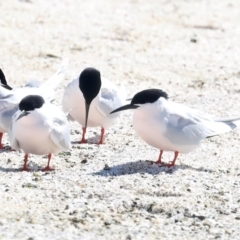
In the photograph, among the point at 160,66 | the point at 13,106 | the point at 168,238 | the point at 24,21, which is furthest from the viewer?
the point at 24,21

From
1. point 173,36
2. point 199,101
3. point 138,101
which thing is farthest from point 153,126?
point 173,36

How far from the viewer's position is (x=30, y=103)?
6.28 meters

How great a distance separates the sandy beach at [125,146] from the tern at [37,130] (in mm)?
192

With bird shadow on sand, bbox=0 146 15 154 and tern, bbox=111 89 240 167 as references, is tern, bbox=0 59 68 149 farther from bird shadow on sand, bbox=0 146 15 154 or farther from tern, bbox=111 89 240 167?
tern, bbox=111 89 240 167

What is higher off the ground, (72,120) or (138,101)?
(138,101)

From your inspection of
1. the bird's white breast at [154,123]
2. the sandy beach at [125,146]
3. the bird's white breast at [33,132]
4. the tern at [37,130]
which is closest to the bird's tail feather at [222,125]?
the sandy beach at [125,146]

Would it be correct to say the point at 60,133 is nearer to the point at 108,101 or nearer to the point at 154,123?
the point at 154,123

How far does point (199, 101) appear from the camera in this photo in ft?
30.3

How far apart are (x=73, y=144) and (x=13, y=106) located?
736 millimetres

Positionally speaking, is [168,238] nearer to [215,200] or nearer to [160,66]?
[215,200]

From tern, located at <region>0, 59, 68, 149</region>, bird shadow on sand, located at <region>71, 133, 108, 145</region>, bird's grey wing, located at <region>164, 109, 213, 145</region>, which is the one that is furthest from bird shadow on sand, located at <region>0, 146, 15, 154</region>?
bird's grey wing, located at <region>164, 109, 213, 145</region>

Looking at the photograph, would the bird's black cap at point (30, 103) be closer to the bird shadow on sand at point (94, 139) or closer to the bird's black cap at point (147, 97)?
the bird's black cap at point (147, 97)

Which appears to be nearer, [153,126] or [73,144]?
[153,126]

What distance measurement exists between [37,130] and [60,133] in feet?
0.60
